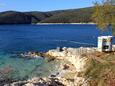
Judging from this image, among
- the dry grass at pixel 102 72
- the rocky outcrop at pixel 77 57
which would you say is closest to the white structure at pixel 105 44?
the rocky outcrop at pixel 77 57

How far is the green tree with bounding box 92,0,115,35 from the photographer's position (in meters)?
40.6

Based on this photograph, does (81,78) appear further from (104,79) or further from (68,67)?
(68,67)

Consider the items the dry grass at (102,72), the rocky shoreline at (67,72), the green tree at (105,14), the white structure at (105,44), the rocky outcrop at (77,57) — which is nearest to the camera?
the dry grass at (102,72)

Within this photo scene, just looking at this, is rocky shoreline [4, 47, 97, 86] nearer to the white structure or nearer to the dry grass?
the dry grass

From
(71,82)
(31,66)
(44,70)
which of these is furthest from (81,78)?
(31,66)

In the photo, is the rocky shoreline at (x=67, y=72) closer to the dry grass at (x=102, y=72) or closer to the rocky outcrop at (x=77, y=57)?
the rocky outcrop at (x=77, y=57)

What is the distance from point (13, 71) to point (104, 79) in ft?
61.4

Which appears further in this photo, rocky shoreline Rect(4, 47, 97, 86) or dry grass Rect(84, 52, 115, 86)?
rocky shoreline Rect(4, 47, 97, 86)

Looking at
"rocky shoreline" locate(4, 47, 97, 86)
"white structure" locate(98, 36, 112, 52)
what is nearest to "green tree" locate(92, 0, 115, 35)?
"white structure" locate(98, 36, 112, 52)

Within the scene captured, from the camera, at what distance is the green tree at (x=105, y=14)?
40594 millimetres

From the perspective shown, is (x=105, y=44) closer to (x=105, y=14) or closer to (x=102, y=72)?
(x=105, y=14)

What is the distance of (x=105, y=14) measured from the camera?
136 ft

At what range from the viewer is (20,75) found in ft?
137

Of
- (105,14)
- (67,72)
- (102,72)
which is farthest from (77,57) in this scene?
(102,72)
